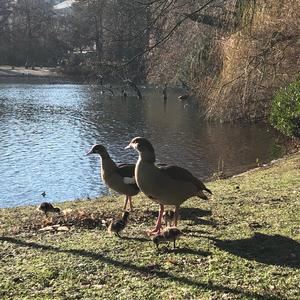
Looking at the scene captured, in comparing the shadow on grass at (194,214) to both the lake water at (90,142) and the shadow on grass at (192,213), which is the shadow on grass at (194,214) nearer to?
the shadow on grass at (192,213)

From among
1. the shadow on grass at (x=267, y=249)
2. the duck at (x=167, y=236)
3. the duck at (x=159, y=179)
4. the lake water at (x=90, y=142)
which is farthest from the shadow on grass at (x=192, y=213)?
the lake water at (x=90, y=142)

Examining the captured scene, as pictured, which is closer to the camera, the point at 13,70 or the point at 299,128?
the point at 299,128

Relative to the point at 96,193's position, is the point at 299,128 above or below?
above

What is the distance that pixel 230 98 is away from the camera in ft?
74.8

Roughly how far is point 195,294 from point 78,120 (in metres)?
33.6

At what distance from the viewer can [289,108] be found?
21.9 meters

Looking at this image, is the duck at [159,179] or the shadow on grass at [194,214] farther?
the shadow on grass at [194,214]

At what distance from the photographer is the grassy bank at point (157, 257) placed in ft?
17.3

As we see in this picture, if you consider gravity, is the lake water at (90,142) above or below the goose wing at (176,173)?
below

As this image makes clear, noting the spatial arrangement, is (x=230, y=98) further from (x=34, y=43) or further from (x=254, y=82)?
(x=34, y=43)

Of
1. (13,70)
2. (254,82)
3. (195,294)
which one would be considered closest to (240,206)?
(195,294)

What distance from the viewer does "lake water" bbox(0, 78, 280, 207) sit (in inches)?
752

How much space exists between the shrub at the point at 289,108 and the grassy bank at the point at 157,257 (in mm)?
13031

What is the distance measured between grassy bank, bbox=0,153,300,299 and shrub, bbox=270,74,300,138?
42.8 ft
